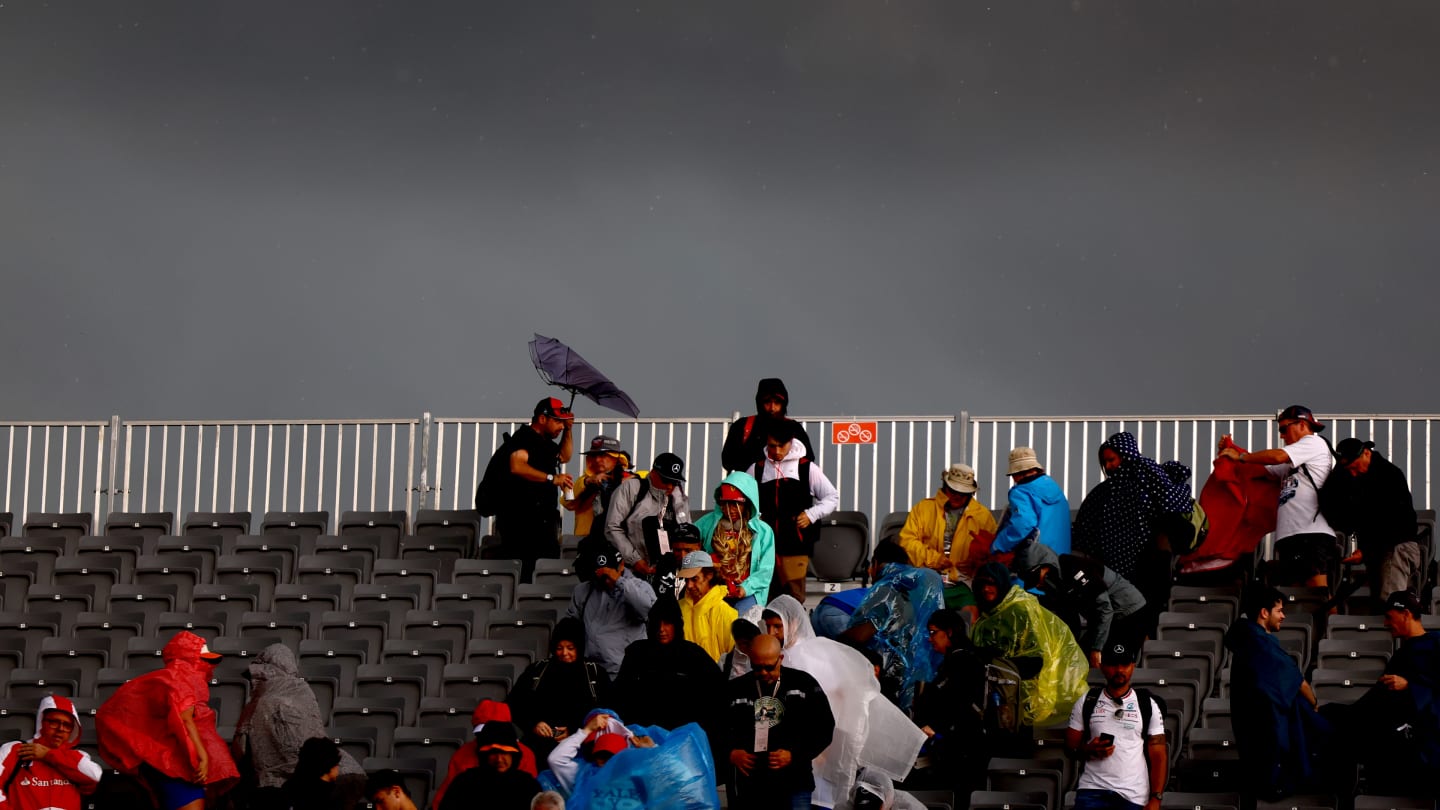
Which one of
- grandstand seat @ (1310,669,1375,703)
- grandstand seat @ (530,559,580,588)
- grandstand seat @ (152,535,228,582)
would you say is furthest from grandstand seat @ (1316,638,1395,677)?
grandstand seat @ (152,535,228,582)

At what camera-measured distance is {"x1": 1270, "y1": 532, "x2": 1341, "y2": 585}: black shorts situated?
→ 1068 centimetres

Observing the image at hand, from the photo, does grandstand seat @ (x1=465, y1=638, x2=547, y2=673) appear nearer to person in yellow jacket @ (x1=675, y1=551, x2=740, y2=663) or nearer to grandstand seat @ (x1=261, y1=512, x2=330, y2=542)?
person in yellow jacket @ (x1=675, y1=551, x2=740, y2=663)

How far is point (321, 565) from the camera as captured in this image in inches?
471

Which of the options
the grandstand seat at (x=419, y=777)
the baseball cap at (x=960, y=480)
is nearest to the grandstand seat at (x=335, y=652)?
the grandstand seat at (x=419, y=777)

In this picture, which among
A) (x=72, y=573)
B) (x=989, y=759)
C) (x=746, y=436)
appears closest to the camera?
(x=989, y=759)

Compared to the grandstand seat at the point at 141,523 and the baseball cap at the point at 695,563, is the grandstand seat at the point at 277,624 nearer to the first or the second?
the grandstand seat at the point at 141,523

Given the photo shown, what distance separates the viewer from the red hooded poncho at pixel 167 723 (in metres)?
8.92

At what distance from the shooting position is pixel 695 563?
952cm

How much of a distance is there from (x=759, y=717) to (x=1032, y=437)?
188 inches

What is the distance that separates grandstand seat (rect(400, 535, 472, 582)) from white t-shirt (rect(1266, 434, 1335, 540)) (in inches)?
189

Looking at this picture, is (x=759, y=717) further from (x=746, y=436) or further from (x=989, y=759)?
(x=746, y=436)

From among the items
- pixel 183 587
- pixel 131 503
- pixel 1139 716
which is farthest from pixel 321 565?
pixel 1139 716

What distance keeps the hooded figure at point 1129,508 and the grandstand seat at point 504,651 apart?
301 centimetres

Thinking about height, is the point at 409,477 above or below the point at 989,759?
above
